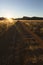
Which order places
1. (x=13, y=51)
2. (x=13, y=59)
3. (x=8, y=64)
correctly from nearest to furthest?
1. (x=8, y=64)
2. (x=13, y=59)
3. (x=13, y=51)

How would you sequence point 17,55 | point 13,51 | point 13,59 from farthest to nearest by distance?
1. point 13,51
2. point 17,55
3. point 13,59

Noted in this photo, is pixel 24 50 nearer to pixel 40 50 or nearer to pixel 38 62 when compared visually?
pixel 40 50

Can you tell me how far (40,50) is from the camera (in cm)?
1271

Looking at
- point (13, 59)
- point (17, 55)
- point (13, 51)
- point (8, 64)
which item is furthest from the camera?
point (13, 51)

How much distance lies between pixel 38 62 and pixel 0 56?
2286 millimetres

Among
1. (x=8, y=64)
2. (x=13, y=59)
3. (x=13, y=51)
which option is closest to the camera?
(x=8, y=64)

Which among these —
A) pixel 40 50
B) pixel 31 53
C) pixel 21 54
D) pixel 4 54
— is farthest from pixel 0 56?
pixel 40 50

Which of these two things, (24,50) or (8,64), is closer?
(8,64)

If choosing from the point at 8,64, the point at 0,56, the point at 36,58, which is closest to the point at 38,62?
the point at 36,58

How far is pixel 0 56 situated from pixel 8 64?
69.1 inches

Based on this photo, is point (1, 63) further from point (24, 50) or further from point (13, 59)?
point (24, 50)

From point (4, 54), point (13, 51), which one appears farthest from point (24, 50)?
point (4, 54)

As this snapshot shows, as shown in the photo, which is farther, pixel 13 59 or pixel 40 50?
pixel 40 50

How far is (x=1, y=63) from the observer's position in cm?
945
